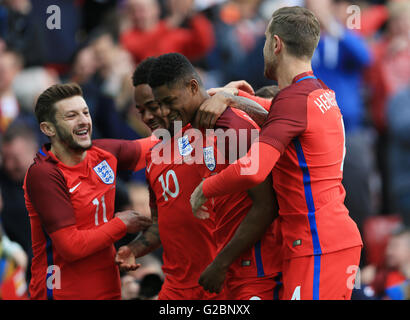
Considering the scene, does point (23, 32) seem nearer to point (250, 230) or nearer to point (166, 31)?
point (166, 31)

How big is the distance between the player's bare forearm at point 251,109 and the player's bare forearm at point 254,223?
0.42 m

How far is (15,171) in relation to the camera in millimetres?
7309

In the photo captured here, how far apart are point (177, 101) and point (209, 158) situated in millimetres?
384

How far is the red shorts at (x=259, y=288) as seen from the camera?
393 centimetres

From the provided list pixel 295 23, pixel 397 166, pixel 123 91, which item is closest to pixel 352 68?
pixel 397 166

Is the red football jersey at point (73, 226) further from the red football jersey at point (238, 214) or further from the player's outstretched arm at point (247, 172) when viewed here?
the player's outstretched arm at point (247, 172)

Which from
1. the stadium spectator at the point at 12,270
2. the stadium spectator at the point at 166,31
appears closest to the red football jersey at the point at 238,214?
the stadium spectator at the point at 12,270

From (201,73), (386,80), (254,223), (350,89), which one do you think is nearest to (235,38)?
(201,73)

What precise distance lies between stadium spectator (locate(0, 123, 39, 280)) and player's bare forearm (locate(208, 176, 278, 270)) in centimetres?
351

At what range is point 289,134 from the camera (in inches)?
139

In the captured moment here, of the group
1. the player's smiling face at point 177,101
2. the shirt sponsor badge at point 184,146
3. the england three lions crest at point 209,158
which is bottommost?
the england three lions crest at point 209,158

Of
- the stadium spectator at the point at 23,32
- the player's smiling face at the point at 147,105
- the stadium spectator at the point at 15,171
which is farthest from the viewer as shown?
the stadium spectator at the point at 23,32

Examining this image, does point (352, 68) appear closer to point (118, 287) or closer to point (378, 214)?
point (378, 214)
